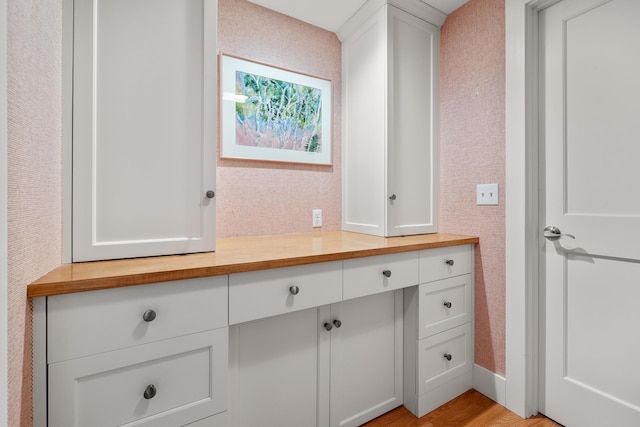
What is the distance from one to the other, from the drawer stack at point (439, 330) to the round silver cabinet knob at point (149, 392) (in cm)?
116

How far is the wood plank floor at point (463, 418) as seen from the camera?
1.46 metres

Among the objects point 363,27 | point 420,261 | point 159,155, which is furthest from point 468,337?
point 363,27

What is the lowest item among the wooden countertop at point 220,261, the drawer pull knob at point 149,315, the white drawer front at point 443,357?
the white drawer front at point 443,357

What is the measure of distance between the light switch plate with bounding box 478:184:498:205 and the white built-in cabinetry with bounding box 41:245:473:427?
289 millimetres

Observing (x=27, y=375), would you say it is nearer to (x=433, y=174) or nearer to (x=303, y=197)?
(x=303, y=197)

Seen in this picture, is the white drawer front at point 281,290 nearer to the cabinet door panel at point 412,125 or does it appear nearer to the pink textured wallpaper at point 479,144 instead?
the cabinet door panel at point 412,125

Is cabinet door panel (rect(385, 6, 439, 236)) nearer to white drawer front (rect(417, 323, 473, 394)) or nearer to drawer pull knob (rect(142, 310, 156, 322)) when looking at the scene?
white drawer front (rect(417, 323, 473, 394))

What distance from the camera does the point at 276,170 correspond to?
183 cm

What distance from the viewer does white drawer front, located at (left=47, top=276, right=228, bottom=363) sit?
81 cm

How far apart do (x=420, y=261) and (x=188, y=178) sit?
1145 mm

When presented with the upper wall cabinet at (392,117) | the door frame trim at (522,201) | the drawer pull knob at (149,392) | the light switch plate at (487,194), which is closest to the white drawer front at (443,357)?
the door frame trim at (522,201)

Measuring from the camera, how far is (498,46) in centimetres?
162
